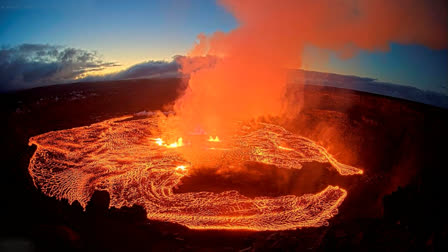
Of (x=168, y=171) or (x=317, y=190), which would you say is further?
(x=168, y=171)

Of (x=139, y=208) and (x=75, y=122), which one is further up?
(x=75, y=122)

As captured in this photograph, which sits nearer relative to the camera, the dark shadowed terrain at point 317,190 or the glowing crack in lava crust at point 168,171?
the dark shadowed terrain at point 317,190

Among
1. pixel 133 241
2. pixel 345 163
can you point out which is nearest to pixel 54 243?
pixel 133 241

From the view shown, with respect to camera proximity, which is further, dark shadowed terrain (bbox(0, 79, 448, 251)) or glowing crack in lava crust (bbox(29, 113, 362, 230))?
glowing crack in lava crust (bbox(29, 113, 362, 230))

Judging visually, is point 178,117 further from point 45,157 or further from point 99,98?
point 99,98
